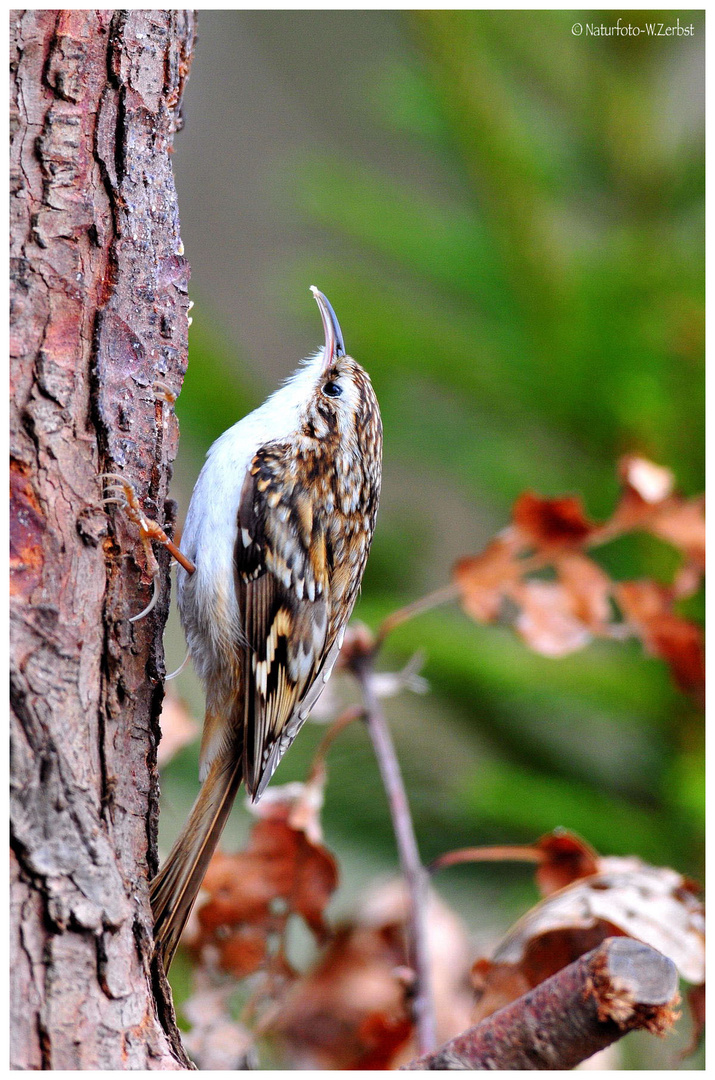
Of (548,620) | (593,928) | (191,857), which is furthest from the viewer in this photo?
(548,620)

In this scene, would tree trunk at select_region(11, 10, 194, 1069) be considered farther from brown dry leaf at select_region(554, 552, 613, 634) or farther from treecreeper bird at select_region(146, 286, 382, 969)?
brown dry leaf at select_region(554, 552, 613, 634)

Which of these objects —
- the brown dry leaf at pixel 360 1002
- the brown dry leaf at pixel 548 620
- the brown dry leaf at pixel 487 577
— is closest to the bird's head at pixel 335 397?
the brown dry leaf at pixel 487 577

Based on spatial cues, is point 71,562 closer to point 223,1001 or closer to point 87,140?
point 87,140

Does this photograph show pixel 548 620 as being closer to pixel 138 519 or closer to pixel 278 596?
pixel 278 596

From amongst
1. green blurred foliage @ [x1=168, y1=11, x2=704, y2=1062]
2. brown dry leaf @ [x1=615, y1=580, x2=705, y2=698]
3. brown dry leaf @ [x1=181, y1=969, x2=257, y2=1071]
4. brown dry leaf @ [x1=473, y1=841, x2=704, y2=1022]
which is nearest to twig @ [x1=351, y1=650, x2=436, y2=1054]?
brown dry leaf @ [x1=473, y1=841, x2=704, y2=1022]

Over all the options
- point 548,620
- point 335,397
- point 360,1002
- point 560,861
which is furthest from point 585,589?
point 360,1002

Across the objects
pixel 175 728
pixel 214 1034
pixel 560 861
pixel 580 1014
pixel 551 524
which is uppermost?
pixel 551 524

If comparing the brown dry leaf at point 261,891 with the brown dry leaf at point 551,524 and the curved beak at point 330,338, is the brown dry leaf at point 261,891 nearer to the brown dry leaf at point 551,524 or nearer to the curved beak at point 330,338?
the brown dry leaf at point 551,524
